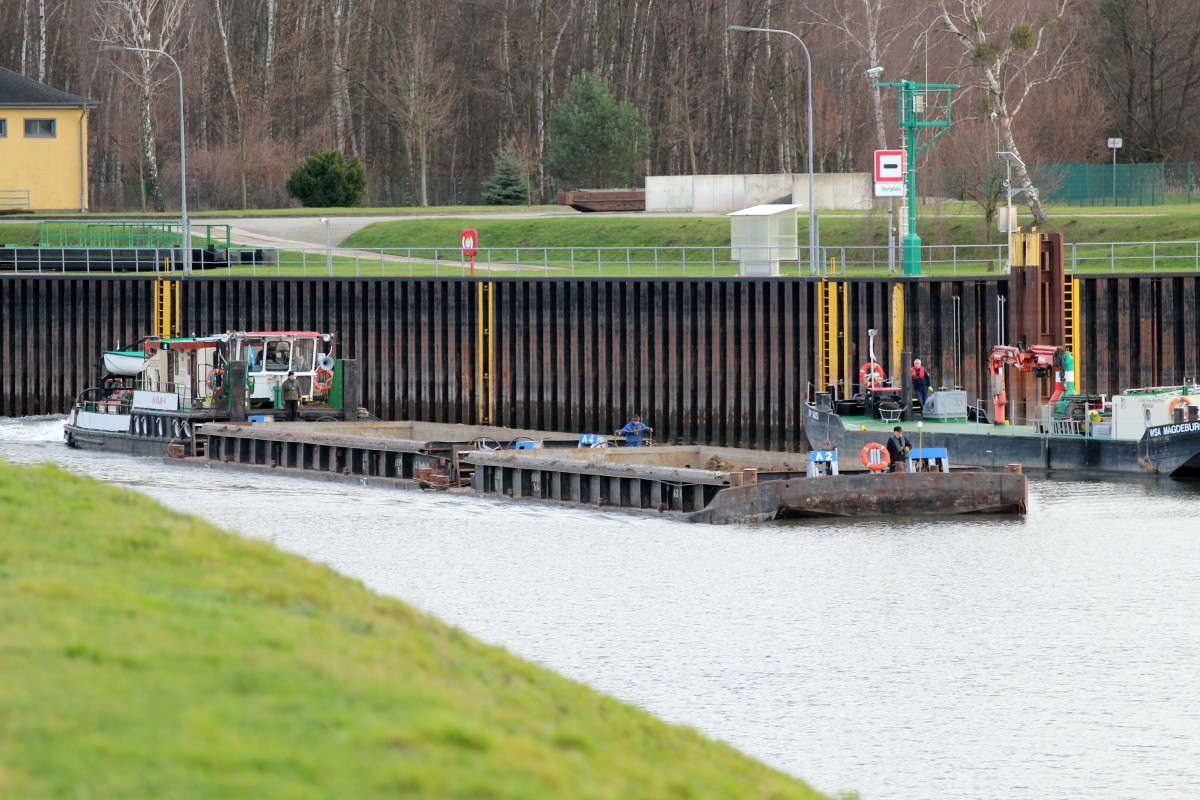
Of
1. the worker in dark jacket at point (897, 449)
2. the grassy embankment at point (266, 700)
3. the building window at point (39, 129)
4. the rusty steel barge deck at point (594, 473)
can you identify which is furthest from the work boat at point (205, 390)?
the building window at point (39, 129)

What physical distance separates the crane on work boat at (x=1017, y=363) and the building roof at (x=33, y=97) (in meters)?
48.0

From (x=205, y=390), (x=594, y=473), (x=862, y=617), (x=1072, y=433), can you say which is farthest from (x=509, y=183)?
(x=862, y=617)

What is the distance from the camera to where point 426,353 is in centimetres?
5006

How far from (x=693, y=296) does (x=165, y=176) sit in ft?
160

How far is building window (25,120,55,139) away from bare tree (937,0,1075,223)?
38.6 meters

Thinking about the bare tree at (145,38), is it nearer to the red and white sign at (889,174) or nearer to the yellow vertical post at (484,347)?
the yellow vertical post at (484,347)

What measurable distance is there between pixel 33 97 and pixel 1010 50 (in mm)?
42422

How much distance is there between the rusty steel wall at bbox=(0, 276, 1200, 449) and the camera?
142 ft

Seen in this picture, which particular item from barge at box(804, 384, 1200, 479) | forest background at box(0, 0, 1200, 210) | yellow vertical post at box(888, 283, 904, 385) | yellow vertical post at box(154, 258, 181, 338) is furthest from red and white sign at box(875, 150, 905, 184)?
forest background at box(0, 0, 1200, 210)

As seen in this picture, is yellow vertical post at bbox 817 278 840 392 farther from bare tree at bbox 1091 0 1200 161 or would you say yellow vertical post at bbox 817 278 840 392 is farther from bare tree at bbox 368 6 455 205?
Answer: bare tree at bbox 368 6 455 205

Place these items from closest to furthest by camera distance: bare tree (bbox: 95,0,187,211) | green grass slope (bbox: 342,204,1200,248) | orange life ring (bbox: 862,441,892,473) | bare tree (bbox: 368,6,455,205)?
orange life ring (bbox: 862,441,892,473)
green grass slope (bbox: 342,204,1200,248)
bare tree (bbox: 95,0,187,211)
bare tree (bbox: 368,6,455,205)

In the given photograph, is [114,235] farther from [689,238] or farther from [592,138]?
[592,138]

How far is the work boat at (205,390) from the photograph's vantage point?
42500mm

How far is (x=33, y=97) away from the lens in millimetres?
75875
